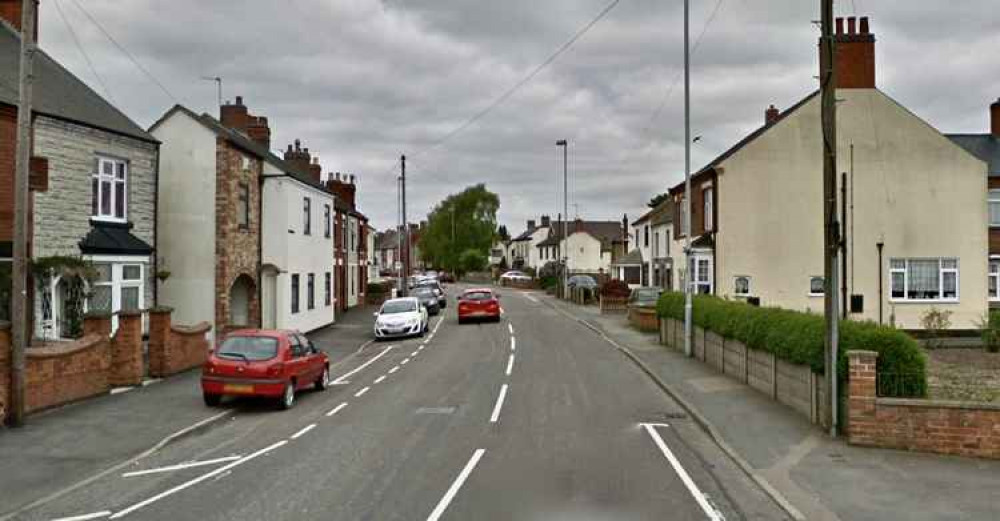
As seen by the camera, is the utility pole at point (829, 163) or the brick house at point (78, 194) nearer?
the utility pole at point (829, 163)

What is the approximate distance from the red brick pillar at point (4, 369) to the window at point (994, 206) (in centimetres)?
3780

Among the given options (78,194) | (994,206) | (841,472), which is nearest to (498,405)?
(841,472)

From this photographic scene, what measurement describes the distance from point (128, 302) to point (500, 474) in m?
16.2

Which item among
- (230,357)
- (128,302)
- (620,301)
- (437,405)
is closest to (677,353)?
(437,405)

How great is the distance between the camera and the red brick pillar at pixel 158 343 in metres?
18.8

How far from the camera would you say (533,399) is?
53.4ft

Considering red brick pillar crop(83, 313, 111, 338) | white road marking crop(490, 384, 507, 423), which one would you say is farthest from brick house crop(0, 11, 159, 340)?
white road marking crop(490, 384, 507, 423)

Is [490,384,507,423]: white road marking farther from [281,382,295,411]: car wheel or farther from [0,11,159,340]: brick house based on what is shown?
[0,11,159,340]: brick house

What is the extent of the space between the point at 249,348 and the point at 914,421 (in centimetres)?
1149

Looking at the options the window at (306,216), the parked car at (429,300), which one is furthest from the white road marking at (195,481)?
the parked car at (429,300)

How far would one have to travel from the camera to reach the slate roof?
66.7 ft

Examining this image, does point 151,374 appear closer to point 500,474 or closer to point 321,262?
point 500,474

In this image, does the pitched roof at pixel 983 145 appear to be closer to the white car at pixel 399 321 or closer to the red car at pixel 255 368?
the white car at pixel 399 321

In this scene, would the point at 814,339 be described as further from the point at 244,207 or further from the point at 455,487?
the point at 244,207
